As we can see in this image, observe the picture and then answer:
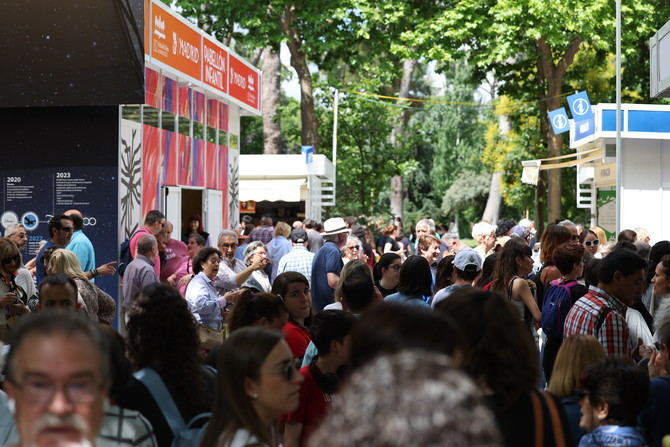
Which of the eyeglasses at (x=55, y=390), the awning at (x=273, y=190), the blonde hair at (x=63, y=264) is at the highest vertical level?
the awning at (x=273, y=190)

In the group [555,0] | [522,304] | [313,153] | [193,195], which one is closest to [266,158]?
[313,153]

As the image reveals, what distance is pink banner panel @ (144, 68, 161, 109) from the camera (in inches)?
627

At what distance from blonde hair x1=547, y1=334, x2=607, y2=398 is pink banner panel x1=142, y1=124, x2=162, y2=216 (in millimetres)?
10873

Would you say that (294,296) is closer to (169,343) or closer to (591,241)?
(169,343)

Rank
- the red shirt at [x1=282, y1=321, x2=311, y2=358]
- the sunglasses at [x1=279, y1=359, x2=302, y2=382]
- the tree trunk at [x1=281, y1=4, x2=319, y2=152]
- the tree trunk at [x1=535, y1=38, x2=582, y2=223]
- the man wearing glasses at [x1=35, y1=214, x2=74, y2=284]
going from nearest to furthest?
the sunglasses at [x1=279, y1=359, x2=302, y2=382] < the red shirt at [x1=282, y1=321, x2=311, y2=358] < the man wearing glasses at [x1=35, y1=214, x2=74, y2=284] < the tree trunk at [x1=281, y1=4, x2=319, y2=152] < the tree trunk at [x1=535, y1=38, x2=582, y2=223]

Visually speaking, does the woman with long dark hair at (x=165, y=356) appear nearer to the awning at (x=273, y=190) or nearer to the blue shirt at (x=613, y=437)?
the blue shirt at (x=613, y=437)

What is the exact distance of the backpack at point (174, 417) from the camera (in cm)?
402

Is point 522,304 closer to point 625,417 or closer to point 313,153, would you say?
point 625,417

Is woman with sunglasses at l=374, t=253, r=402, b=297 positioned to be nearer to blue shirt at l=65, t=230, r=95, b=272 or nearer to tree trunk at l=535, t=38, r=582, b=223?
blue shirt at l=65, t=230, r=95, b=272

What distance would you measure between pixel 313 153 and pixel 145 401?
27.8m

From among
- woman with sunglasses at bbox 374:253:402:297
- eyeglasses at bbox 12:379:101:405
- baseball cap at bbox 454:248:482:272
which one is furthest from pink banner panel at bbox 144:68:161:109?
eyeglasses at bbox 12:379:101:405

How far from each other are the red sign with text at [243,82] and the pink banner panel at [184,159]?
2.28 meters

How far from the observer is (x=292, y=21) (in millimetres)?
31078

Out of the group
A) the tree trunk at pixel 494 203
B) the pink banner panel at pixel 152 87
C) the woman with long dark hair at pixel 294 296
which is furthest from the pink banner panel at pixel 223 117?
the tree trunk at pixel 494 203
